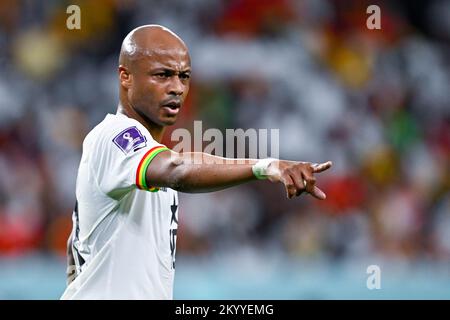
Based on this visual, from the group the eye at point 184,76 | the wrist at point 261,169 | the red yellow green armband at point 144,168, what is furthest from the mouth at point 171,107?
the wrist at point 261,169

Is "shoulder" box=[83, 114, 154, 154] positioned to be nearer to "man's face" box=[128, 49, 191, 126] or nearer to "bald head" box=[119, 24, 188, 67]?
"man's face" box=[128, 49, 191, 126]

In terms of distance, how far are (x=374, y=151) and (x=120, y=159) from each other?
594 cm

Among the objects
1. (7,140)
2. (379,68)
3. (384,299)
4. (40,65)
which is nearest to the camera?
(384,299)

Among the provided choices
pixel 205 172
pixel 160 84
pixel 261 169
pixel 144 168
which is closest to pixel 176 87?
pixel 160 84

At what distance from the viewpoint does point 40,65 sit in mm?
8898

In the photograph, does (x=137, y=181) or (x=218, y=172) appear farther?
(x=137, y=181)

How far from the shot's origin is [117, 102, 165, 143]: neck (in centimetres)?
369

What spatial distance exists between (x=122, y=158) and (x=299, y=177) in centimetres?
88

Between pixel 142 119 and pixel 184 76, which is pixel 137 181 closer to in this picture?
pixel 142 119

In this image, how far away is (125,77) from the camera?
372 cm

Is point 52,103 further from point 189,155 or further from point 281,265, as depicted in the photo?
point 189,155

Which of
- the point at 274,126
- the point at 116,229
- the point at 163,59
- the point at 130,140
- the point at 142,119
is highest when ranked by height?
the point at 163,59

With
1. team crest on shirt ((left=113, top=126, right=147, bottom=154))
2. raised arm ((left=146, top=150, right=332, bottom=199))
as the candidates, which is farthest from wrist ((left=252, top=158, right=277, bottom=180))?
team crest on shirt ((left=113, top=126, right=147, bottom=154))

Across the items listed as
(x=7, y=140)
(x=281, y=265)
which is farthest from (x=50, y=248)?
(x=281, y=265)
